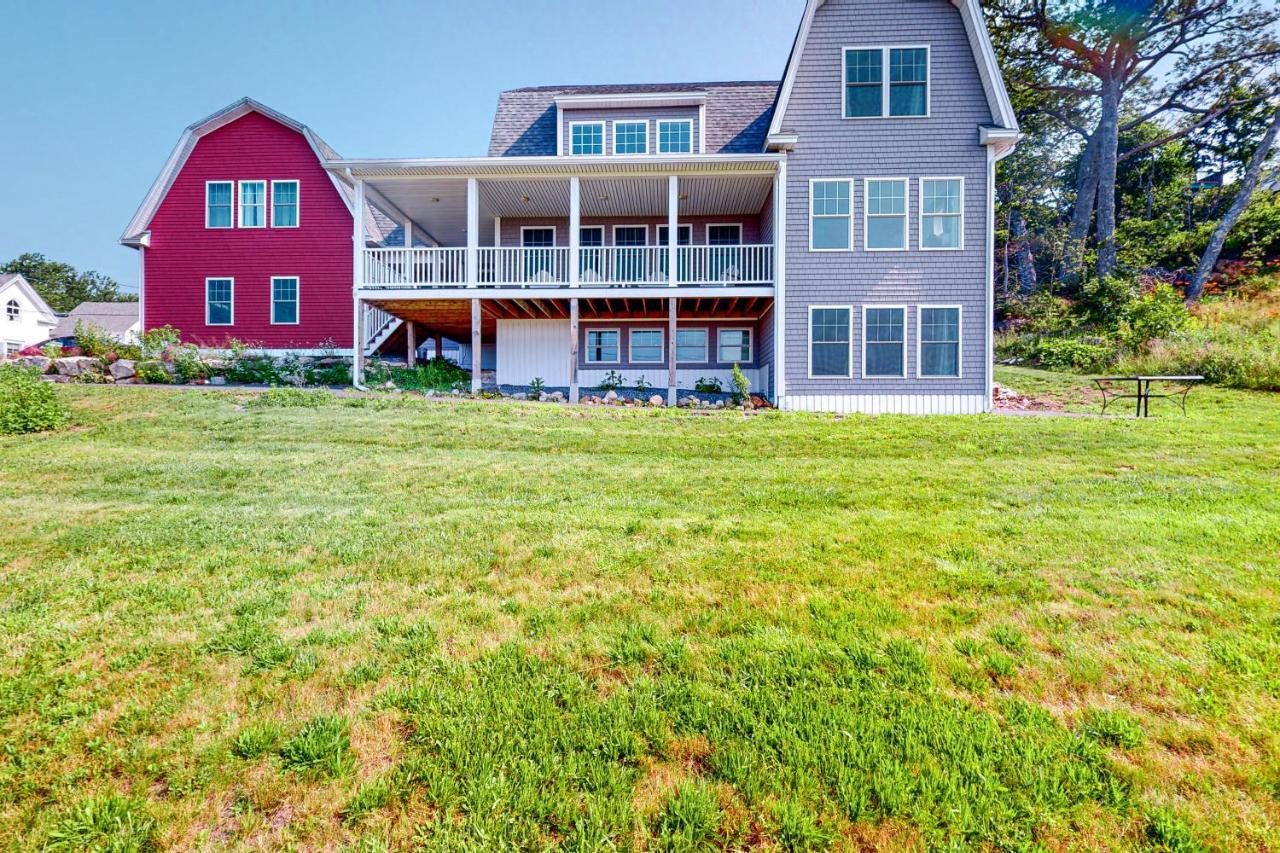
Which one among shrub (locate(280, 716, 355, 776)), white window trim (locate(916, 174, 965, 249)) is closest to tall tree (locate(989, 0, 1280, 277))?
white window trim (locate(916, 174, 965, 249))

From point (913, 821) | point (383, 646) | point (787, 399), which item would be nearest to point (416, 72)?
point (787, 399)

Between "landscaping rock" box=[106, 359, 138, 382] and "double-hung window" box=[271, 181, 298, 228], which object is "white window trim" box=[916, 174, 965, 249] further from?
"landscaping rock" box=[106, 359, 138, 382]

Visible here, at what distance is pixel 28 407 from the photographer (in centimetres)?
929

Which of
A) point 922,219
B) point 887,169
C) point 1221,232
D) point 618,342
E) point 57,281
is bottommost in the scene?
point 618,342

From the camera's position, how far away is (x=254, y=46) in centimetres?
3366

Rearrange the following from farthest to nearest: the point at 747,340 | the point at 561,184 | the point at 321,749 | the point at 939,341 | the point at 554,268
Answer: the point at 747,340 < the point at 554,268 < the point at 561,184 < the point at 939,341 < the point at 321,749

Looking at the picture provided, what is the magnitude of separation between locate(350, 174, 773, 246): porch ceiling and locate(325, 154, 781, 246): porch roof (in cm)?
2

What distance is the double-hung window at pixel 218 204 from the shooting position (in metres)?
17.8

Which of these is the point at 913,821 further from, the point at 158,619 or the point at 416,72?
the point at 416,72

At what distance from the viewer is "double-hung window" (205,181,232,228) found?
1775 centimetres

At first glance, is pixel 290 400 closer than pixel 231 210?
Yes

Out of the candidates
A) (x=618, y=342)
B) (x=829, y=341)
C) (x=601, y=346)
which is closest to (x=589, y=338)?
(x=601, y=346)

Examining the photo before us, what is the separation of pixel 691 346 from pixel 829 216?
5.17 m

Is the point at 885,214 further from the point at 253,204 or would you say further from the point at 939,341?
the point at 253,204
